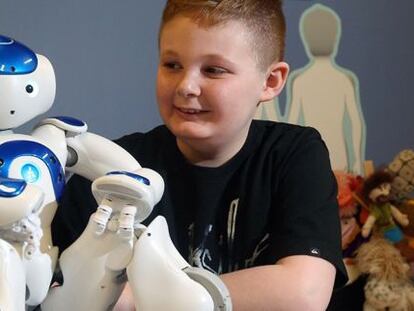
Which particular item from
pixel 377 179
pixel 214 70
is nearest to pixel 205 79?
pixel 214 70

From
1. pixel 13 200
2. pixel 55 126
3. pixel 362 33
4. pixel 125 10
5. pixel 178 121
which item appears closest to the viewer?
pixel 13 200

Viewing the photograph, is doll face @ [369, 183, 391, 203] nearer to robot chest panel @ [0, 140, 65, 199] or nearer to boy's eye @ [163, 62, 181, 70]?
boy's eye @ [163, 62, 181, 70]

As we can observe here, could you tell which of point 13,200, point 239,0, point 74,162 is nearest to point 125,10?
point 239,0

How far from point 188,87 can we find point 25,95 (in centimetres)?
18

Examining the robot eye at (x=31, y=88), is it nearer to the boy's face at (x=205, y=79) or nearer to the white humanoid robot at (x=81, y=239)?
the white humanoid robot at (x=81, y=239)

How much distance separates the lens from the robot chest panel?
497 millimetres

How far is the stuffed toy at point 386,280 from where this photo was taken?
1166 mm

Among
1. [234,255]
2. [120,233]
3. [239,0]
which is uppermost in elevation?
[239,0]

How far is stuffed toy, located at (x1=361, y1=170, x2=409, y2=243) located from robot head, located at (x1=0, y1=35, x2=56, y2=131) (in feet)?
2.56

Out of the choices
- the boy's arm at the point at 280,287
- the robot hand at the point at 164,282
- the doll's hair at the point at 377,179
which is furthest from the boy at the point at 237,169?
the doll's hair at the point at 377,179

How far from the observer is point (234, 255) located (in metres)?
0.77

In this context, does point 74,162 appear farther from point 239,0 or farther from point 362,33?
point 362,33

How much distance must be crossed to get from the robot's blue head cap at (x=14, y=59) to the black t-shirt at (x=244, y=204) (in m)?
0.23

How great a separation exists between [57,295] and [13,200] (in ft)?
0.37
